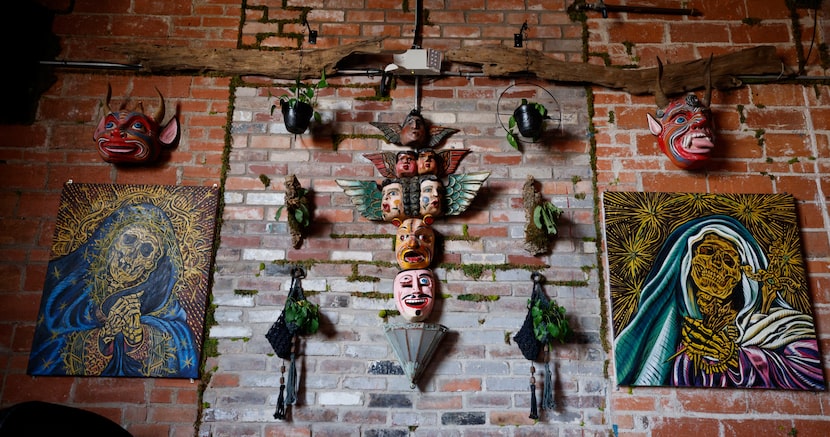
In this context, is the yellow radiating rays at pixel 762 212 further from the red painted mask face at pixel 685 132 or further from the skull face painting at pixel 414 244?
the skull face painting at pixel 414 244

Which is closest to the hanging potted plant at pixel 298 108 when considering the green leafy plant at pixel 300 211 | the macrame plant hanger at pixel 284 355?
the green leafy plant at pixel 300 211

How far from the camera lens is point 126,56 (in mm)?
2867

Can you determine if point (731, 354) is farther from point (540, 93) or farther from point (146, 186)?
point (146, 186)

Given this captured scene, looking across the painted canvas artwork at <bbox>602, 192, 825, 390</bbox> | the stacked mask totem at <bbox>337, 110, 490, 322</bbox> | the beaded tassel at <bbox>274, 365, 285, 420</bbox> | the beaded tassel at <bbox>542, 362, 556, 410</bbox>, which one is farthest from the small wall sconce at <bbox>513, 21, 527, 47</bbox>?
the beaded tassel at <bbox>274, 365, 285, 420</bbox>

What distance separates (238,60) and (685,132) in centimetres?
210

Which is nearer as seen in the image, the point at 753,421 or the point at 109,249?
the point at 753,421

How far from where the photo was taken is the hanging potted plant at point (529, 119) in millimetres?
2629

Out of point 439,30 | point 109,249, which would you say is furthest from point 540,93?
point 109,249

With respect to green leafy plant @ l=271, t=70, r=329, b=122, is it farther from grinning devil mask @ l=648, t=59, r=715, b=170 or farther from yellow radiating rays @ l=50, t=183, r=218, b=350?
grinning devil mask @ l=648, t=59, r=715, b=170

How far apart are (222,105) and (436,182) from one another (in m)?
1.10

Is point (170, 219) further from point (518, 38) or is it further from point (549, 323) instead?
point (518, 38)

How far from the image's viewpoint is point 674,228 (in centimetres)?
263

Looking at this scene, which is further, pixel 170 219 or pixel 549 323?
pixel 170 219

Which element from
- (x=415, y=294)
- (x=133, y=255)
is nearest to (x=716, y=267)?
(x=415, y=294)
